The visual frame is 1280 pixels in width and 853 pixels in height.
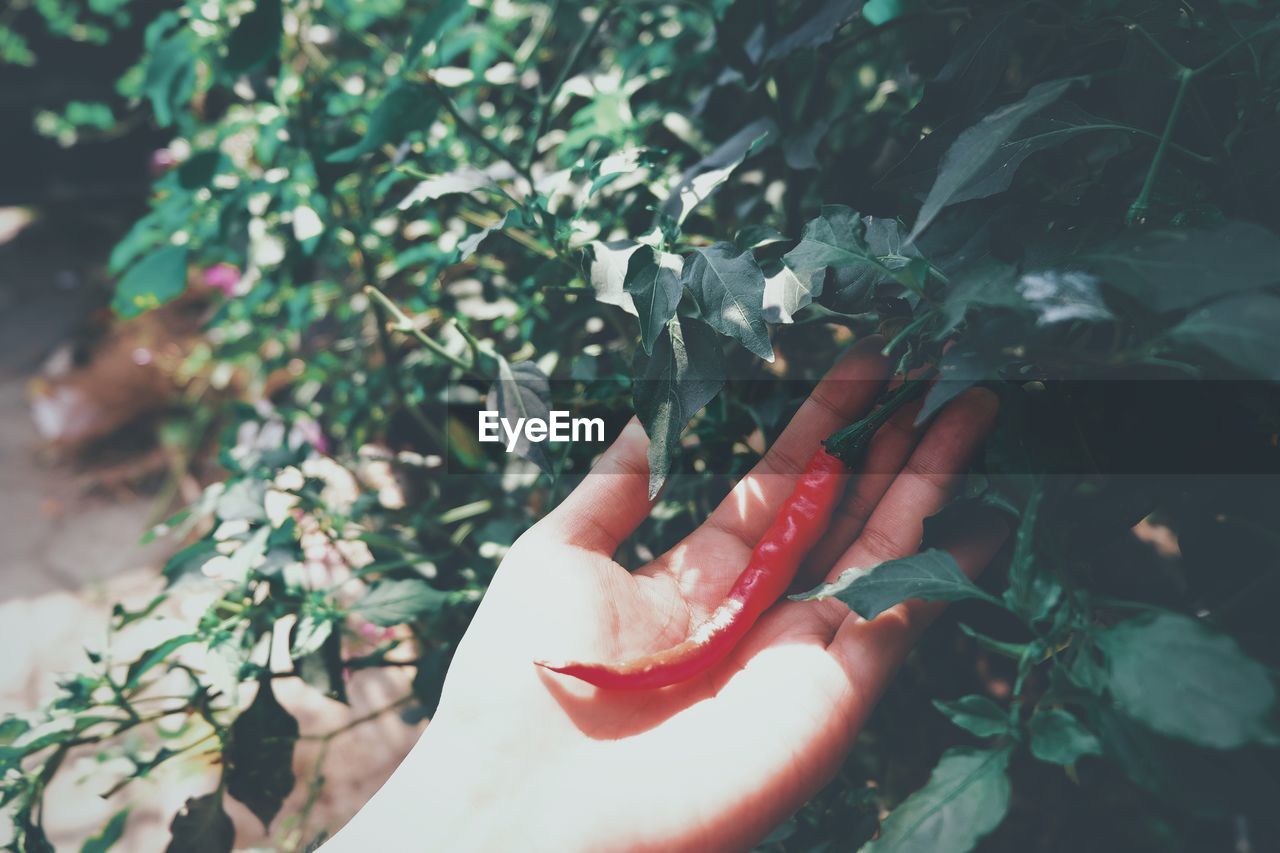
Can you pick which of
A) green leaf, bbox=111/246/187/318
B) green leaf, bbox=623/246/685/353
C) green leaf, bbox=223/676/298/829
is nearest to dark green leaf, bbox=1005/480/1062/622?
green leaf, bbox=623/246/685/353

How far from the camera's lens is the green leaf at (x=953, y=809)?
2.37ft

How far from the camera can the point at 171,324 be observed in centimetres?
315

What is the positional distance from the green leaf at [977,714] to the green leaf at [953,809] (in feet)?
0.09

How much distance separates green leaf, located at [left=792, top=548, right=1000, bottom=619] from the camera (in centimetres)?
79

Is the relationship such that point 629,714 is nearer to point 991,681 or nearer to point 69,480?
point 991,681

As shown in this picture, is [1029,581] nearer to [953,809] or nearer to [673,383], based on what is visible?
[953,809]

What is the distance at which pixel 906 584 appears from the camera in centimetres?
80

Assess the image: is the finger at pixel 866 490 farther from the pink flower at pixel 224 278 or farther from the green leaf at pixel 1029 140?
the pink flower at pixel 224 278

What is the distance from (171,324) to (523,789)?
2933 millimetres

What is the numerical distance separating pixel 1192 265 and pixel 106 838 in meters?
1.54

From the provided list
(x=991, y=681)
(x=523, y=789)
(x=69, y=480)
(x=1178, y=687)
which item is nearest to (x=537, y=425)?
(x=523, y=789)

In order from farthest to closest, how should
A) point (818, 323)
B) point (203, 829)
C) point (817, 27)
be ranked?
point (818, 323), point (203, 829), point (817, 27)

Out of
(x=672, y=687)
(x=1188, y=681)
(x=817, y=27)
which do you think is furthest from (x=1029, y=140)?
(x=672, y=687)

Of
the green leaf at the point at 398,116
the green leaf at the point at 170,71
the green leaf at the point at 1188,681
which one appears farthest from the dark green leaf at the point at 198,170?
the green leaf at the point at 1188,681
